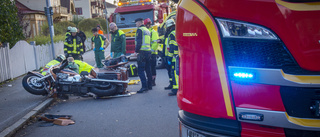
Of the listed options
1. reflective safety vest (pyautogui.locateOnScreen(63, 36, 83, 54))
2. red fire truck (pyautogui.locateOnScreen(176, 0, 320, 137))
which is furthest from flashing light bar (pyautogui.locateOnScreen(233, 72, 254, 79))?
reflective safety vest (pyautogui.locateOnScreen(63, 36, 83, 54))

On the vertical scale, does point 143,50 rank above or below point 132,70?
above

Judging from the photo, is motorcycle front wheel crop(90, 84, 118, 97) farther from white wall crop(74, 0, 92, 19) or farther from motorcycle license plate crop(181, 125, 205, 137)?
white wall crop(74, 0, 92, 19)

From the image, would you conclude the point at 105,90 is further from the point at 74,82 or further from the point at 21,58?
the point at 21,58

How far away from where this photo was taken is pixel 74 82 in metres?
7.45

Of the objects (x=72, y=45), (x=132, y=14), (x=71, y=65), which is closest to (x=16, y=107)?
(x=71, y=65)

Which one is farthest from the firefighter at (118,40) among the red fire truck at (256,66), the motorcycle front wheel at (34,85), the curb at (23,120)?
the red fire truck at (256,66)

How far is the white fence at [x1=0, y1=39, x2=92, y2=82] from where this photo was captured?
34.8ft

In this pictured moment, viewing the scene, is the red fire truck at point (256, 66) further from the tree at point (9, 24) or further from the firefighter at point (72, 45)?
the tree at point (9, 24)

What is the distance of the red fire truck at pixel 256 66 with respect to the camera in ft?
6.55

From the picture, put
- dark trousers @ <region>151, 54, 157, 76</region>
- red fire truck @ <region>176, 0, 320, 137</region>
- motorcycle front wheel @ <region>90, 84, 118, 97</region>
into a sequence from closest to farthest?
red fire truck @ <region>176, 0, 320, 137</region>
motorcycle front wheel @ <region>90, 84, 118, 97</region>
dark trousers @ <region>151, 54, 157, 76</region>

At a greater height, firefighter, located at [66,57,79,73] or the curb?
firefighter, located at [66,57,79,73]

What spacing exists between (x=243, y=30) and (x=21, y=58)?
1161 centimetres

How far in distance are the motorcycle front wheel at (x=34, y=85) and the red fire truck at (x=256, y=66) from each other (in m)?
6.20

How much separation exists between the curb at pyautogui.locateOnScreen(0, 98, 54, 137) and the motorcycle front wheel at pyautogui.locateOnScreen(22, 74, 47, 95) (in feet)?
1.01
